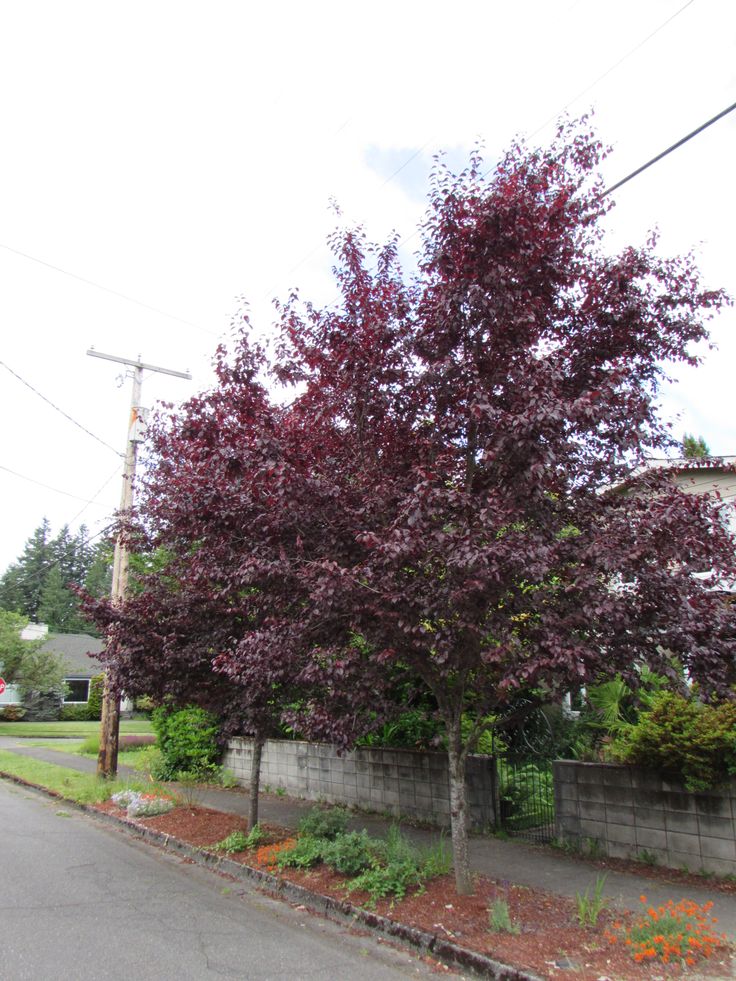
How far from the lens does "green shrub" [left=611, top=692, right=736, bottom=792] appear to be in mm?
6504

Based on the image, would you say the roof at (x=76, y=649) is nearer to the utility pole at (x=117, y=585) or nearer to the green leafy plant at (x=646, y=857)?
the utility pole at (x=117, y=585)

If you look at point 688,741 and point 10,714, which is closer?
point 688,741

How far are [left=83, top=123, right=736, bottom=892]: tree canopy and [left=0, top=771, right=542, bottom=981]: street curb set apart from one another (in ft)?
2.88

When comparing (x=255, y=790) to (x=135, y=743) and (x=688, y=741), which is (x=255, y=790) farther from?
(x=135, y=743)

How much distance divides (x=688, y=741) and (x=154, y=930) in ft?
16.3

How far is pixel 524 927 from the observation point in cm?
544

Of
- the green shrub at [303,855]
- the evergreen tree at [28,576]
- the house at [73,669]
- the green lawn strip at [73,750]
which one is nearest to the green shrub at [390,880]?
the green shrub at [303,855]

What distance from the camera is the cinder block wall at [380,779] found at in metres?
8.93

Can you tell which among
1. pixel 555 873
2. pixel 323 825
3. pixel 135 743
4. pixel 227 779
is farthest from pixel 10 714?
pixel 555 873

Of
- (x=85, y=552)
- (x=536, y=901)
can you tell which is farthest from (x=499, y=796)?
(x=85, y=552)

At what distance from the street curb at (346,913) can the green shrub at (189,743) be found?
3.92 metres

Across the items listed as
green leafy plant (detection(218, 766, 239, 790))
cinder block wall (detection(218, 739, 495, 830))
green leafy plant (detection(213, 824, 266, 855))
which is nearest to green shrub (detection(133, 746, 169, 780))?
green leafy plant (detection(218, 766, 239, 790))

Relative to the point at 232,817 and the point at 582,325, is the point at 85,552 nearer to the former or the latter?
the point at 232,817

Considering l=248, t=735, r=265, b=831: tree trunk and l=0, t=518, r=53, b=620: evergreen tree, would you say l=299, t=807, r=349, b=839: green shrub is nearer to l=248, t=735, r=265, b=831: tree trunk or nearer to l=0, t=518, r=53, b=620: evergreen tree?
l=248, t=735, r=265, b=831: tree trunk
